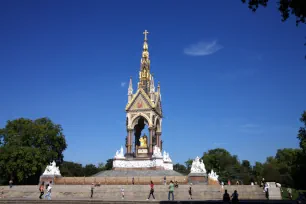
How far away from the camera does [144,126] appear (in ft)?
143

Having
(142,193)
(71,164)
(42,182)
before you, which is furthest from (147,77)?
(71,164)

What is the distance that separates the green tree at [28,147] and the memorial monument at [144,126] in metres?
11.0

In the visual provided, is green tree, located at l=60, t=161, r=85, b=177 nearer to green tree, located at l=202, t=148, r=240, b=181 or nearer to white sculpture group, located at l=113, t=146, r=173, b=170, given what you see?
green tree, located at l=202, t=148, r=240, b=181

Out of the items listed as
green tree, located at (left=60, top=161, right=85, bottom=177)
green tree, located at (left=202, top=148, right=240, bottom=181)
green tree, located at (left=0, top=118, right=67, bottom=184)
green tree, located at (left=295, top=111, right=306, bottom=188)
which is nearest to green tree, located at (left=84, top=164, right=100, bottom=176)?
green tree, located at (left=60, top=161, right=85, bottom=177)

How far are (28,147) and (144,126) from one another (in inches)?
595

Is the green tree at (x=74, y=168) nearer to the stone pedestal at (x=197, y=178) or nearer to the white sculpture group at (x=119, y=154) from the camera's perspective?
the white sculpture group at (x=119, y=154)

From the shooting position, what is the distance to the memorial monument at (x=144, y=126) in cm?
3684

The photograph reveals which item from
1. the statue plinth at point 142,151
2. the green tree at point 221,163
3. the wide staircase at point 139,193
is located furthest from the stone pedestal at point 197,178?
the green tree at point 221,163

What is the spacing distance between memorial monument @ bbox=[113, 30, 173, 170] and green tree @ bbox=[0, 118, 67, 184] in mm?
11038

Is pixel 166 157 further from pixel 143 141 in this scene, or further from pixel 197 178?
pixel 197 178

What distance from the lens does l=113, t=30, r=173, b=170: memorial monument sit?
3684 centimetres

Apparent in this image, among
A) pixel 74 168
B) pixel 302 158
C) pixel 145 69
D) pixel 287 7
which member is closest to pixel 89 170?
pixel 74 168

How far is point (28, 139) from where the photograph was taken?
141 ft

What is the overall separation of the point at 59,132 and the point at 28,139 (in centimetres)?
483
